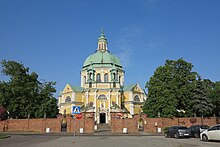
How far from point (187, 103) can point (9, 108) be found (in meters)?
30.2

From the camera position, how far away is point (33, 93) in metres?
41.8

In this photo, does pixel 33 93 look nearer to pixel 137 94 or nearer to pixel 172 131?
pixel 172 131

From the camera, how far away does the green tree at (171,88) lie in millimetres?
37875

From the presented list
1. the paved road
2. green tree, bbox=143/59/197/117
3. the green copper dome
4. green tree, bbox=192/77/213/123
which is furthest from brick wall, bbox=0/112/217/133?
the green copper dome

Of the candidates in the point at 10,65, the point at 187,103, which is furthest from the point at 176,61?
the point at 10,65

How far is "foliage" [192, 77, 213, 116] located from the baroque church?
78.4 ft

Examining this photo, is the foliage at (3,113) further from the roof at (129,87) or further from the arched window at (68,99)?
the roof at (129,87)

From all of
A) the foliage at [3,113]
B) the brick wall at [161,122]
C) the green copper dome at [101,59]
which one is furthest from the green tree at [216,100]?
the foliage at [3,113]

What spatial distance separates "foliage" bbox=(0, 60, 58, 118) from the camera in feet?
129

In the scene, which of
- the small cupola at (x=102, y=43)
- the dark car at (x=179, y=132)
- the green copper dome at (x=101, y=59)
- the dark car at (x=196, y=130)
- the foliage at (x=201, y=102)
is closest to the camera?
the dark car at (x=179, y=132)

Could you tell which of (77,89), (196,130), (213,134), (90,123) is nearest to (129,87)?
(77,89)

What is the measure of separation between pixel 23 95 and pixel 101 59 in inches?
1304

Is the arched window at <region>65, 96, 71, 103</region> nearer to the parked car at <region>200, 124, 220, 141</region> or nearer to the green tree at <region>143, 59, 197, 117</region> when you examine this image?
the green tree at <region>143, 59, 197, 117</region>

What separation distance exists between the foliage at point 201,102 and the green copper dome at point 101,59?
3407 cm
